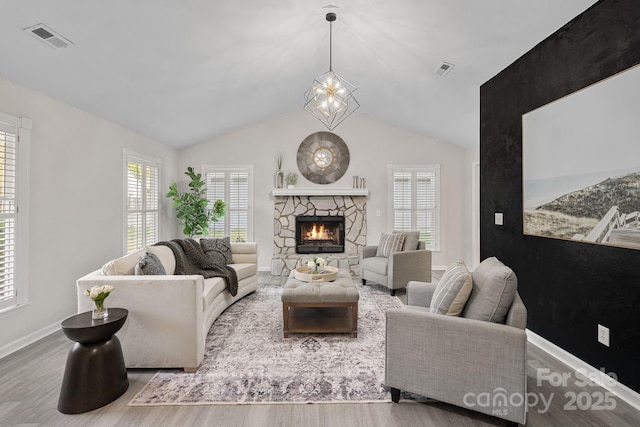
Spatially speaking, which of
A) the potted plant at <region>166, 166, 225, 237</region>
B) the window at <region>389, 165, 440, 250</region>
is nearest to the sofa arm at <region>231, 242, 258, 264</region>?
the potted plant at <region>166, 166, 225, 237</region>

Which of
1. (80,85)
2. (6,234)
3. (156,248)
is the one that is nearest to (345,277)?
(156,248)

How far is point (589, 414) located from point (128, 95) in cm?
516

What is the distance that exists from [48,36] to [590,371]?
16.3ft

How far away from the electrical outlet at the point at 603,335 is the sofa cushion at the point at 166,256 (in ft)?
12.6

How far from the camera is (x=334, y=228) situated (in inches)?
253

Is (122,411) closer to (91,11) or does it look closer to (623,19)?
(91,11)

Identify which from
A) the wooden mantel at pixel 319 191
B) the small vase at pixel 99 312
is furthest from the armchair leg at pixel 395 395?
the wooden mantel at pixel 319 191

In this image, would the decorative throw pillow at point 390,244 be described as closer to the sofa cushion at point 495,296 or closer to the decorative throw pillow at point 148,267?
the sofa cushion at point 495,296

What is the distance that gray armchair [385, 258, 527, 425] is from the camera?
5.88 feet

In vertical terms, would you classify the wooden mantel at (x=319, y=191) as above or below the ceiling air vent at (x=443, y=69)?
below

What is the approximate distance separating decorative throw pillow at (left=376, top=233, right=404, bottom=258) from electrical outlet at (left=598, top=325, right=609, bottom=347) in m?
2.69

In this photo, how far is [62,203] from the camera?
3.48m

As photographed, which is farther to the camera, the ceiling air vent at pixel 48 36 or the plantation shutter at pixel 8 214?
the plantation shutter at pixel 8 214

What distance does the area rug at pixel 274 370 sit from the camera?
2.19 m
